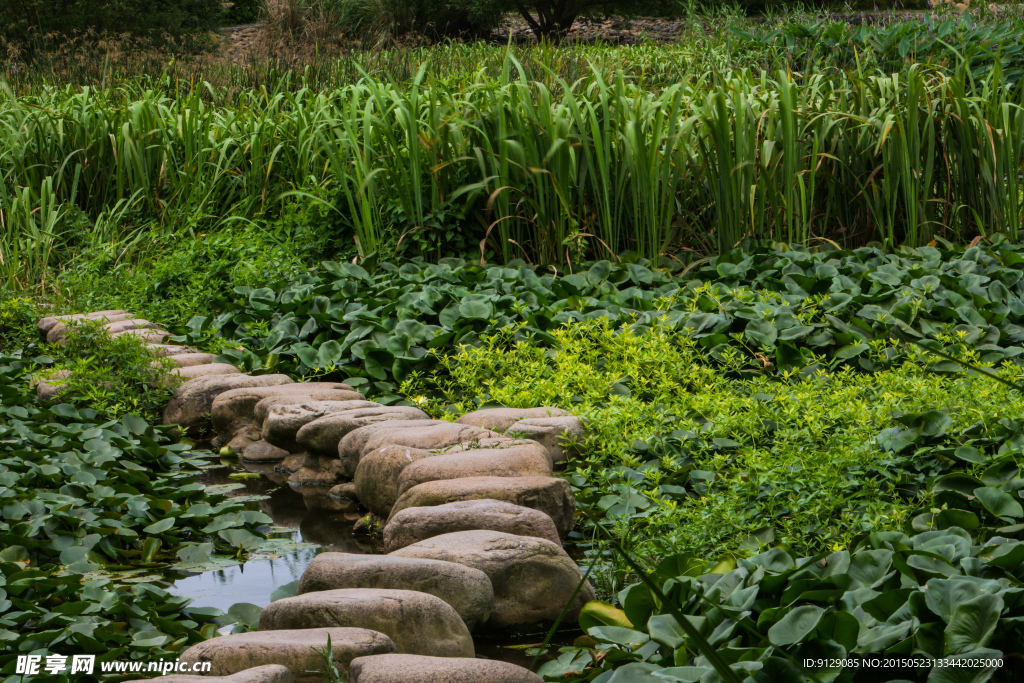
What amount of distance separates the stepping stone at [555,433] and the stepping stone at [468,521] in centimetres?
55

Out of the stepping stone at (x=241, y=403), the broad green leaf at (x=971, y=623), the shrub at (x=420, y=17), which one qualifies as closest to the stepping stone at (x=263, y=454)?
the stepping stone at (x=241, y=403)

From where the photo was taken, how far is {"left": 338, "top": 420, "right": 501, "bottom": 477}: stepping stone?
2830 mm

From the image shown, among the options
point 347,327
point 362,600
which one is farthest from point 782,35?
point 362,600

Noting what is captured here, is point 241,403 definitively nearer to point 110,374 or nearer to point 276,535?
point 110,374

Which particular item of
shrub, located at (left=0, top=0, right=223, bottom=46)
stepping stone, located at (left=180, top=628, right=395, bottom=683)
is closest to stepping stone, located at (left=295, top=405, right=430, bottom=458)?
stepping stone, located at (left=180, top=628, right=395, bottom=683)

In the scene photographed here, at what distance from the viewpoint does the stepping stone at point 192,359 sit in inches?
160

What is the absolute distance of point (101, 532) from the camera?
7.97ft

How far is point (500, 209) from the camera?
14.8ft

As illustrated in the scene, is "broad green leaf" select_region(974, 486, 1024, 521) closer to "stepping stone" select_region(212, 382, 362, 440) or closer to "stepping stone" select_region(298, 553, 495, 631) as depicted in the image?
"stepping stone" select_region(298, 553, 495, 631)

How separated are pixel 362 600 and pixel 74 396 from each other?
7.17ft

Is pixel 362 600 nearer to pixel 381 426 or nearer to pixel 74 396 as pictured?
pixel 381 426

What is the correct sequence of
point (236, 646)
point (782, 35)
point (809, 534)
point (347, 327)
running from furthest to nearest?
point (782, 35)
point (347, 327)
point (809, 534)
point (236, 646)

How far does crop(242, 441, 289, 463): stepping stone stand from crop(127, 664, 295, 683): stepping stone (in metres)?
1.85

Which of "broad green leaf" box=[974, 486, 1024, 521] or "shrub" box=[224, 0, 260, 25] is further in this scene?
"shrub" box=[224, 0, 260, 25]
